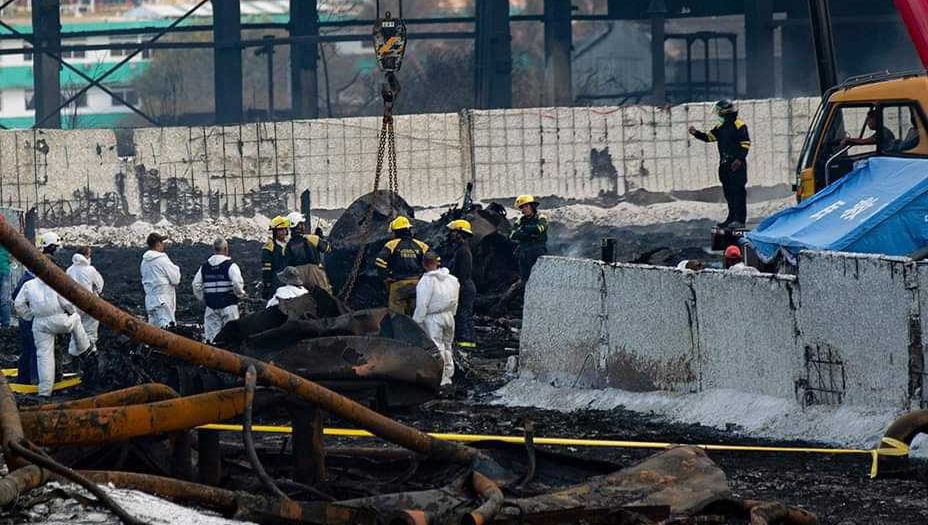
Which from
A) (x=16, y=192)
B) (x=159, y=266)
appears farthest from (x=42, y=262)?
(x=16, y=192)

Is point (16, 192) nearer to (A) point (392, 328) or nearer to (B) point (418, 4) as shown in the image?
(A) point (392, 328)

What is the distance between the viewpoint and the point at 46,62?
146ft

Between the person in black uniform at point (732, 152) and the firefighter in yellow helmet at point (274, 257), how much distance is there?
20.4 ft

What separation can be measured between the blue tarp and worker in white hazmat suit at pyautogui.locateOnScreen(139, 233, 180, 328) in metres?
6.86

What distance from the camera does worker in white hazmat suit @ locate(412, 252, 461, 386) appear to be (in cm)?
1634

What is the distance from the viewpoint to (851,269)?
1166 centimetres

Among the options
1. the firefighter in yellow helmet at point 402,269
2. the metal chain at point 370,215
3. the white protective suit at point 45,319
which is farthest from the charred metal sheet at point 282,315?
the metal chain at point 370,215

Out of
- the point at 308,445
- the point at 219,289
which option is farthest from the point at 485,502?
the point at 219,289

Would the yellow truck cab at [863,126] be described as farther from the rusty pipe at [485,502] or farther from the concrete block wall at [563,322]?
the rusty pipe at [485,502]

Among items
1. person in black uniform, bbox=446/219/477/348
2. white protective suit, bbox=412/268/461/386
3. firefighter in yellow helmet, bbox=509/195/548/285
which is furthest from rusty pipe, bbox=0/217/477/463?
firefighter in yellow helmet, bbox=509/195/548/285

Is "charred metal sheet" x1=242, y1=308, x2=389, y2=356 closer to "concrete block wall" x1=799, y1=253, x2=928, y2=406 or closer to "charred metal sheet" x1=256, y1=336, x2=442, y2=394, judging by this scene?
"charred metal sheet" x1=256, y1=336, x2=442, y2=394

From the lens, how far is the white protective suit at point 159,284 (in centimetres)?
1839

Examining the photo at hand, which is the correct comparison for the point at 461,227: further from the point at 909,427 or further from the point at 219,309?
the point at 909,427

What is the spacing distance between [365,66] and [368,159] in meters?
59.1
